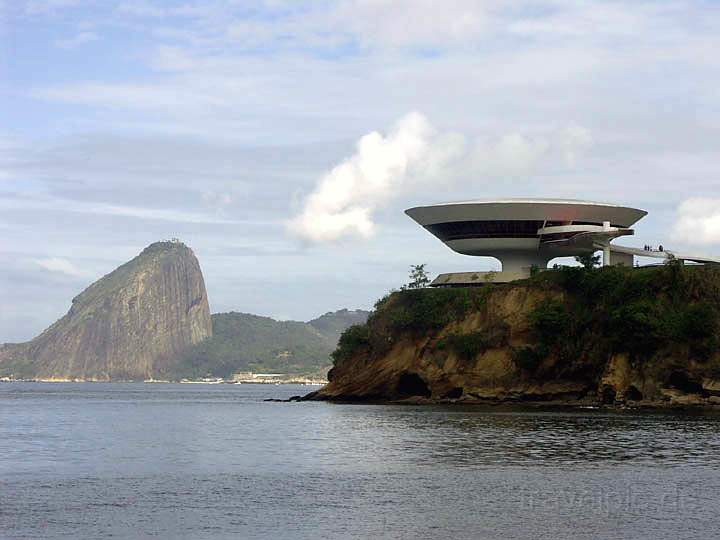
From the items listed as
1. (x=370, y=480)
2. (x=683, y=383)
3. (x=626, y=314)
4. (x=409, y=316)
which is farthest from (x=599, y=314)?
(x=370, y=480)

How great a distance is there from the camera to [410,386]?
432 feet

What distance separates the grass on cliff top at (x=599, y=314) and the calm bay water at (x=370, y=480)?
2339 centimetres

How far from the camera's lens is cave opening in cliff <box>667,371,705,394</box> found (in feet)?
355

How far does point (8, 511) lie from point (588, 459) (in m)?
30.3

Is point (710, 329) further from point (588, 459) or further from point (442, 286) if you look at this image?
point (588, 459)

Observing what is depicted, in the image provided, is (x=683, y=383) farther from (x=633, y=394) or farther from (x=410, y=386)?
(x=410, y=386)

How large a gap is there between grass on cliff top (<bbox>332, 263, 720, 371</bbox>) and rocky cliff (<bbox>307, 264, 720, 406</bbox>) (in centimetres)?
11

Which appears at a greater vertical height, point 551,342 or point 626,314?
point 626,314

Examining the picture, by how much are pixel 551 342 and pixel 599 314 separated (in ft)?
18.8

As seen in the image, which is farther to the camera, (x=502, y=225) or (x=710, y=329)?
(x=502, y=225)

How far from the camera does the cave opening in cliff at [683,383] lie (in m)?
108

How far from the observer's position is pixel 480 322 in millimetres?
125438

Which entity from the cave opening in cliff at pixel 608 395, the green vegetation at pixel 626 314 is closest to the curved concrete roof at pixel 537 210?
the green vegetation at pixel 626 314

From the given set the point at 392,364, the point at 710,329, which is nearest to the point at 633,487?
the point at 710,329
